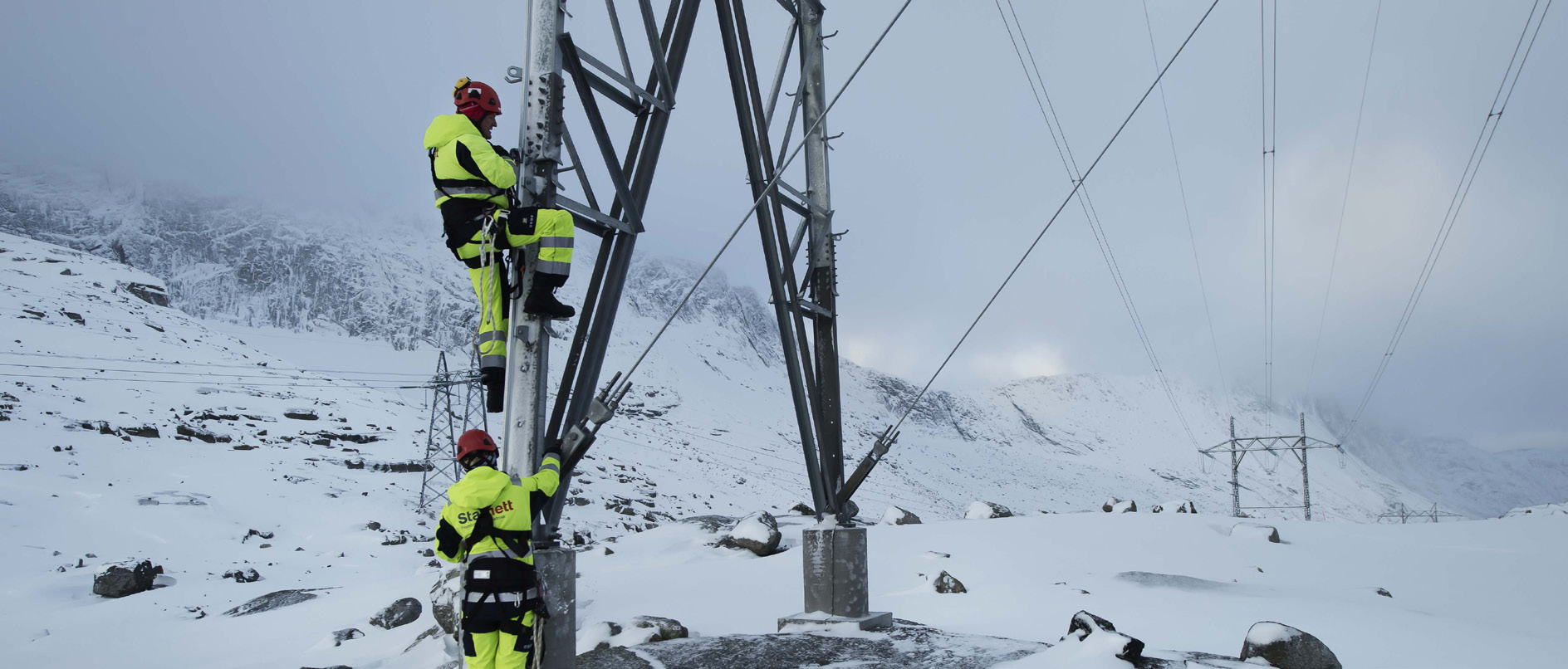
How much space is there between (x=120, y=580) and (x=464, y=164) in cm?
1588

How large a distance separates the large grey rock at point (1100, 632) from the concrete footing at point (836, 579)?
1743 mm

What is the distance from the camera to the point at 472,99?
451 cm

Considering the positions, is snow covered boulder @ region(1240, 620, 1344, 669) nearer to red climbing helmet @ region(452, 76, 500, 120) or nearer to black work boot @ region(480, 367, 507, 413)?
black work boot @ region(480, 367, 507, 413)

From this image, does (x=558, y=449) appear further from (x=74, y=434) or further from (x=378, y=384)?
(x=378, y=384)

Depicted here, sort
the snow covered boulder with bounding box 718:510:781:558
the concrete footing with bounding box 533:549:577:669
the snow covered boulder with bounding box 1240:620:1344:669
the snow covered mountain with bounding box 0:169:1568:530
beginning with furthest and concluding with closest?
Result: the snow covered mountain with bounding box 0:169:1568:530 → the snow covered boulder with bounding box 718:510:781:558 → the snow covered boulder with bounding box 1240:620:1344:669 → the concrete footing with bounding box 533:549:577:669

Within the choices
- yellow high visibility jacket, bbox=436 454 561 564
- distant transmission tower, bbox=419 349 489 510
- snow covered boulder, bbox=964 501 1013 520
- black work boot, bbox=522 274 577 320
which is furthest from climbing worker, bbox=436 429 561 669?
distant transmission tower, bbox=419 349 489 510

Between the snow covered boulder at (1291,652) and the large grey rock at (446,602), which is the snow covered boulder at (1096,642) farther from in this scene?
the large grey rock at (446,602)

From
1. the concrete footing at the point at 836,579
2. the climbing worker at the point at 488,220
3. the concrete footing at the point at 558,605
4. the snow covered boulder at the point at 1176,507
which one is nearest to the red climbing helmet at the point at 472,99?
the climbing worker at the point at 488,220

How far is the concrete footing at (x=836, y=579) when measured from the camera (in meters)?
6.52

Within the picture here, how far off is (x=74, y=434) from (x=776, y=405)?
66.0 meters

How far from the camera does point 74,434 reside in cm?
2694

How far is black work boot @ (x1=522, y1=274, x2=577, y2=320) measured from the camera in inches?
167

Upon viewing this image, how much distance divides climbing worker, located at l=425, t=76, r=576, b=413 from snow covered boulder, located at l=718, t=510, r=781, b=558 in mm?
9358

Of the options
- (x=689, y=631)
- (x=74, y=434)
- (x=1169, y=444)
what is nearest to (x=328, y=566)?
(x=74, y=434)
